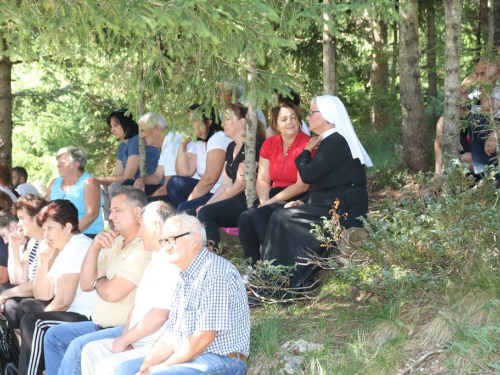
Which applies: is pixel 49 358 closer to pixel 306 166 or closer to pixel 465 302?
pixel 306 166

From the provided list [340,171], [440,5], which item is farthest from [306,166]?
[440,5]

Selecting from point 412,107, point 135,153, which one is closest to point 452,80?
point 412,107

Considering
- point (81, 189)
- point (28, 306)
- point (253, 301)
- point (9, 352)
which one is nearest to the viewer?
point (28, 306)

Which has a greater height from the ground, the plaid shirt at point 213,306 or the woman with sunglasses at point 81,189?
the woman with sunglasses at point 81,189

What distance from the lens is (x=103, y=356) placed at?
525cm

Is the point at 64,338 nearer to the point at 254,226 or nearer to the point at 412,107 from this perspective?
the point at 254,226

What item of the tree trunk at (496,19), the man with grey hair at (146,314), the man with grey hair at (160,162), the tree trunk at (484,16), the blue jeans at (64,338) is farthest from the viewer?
the tree trunk at (484,16)

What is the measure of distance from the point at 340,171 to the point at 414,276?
4.09 feet

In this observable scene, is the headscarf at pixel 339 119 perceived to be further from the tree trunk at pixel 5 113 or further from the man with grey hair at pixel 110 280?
the tree trunk at pixel 5 113

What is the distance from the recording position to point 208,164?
8008mm

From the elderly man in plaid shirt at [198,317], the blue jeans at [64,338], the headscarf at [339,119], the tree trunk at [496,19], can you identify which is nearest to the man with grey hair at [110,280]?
the blue jeans at [64,338]

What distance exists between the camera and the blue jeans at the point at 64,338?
5438 mm

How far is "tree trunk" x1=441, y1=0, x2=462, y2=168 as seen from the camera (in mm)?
6879

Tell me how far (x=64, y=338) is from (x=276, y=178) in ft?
8.28
